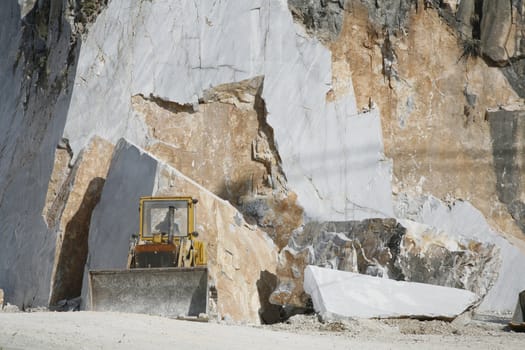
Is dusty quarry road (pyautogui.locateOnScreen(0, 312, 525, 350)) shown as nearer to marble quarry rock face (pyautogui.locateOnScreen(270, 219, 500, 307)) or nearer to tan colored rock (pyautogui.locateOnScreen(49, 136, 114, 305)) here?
marble quarry rock face (pyautogui.locateOnScreen(270, 219, 500, 307))

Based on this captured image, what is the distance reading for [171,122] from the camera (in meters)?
16.0

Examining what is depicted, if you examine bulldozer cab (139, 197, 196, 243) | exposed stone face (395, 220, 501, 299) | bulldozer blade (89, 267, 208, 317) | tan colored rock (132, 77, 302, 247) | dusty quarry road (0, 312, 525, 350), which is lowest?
dusty quarry road (0, 312, 525, 350)

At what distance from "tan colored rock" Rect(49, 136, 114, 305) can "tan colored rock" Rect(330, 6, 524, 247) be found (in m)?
4.79

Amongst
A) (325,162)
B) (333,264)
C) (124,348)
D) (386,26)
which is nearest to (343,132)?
(325,162)

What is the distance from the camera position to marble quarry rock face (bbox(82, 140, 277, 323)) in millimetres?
12984

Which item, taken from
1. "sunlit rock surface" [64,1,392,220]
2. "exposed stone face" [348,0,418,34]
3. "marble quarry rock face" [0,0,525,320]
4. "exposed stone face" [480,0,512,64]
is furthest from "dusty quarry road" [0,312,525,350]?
"exposed stone face" [480,0,512,64]

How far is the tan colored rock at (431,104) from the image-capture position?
16.9m

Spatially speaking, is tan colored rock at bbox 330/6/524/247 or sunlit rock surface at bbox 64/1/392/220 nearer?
sunlit rock surface at bbox 64/1/392/220


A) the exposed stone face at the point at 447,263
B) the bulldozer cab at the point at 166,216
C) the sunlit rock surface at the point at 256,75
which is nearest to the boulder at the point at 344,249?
the exposed stone face at the point at 447,263

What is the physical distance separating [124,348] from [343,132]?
9724 millimetres

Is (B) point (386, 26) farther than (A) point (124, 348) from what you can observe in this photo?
Yes

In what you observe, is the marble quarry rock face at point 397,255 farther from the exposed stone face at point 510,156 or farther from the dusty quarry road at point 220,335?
the exposed stone face at point 510,156

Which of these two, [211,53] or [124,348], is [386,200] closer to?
[211,53]

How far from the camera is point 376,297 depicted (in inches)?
471
